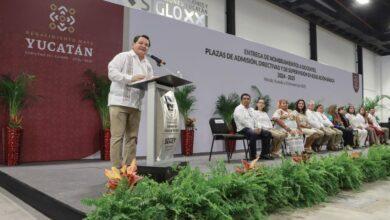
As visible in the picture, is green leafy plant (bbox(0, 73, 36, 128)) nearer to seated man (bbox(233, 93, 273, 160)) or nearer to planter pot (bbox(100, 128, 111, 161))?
planter pot (bbox(100, 128, 111, 161))

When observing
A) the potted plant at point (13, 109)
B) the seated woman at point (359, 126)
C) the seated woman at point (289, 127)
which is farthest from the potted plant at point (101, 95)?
the seated woman at point (359, 126)

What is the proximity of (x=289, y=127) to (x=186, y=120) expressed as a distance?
1.65m

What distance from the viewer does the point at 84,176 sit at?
3168 millimetres

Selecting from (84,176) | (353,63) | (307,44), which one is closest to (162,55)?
(84,176)

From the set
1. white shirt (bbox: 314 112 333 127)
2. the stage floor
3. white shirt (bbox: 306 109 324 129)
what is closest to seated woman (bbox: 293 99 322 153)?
white shirt (bbox: 306 109 324 129)

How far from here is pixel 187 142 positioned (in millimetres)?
5832

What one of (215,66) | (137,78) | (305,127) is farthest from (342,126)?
(137,78)

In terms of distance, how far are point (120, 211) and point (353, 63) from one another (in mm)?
14461

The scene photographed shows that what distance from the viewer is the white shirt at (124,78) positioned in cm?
271

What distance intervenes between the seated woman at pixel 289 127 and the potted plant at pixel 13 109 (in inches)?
143

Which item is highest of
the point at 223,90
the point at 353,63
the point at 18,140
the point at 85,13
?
the point at 353,63

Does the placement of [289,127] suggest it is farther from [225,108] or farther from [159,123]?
[159,123]

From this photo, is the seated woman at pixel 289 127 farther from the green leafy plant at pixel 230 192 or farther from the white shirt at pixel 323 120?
the green leafy plant at pixel 230 192

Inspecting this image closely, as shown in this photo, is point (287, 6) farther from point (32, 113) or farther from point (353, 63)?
point (32, 113)
